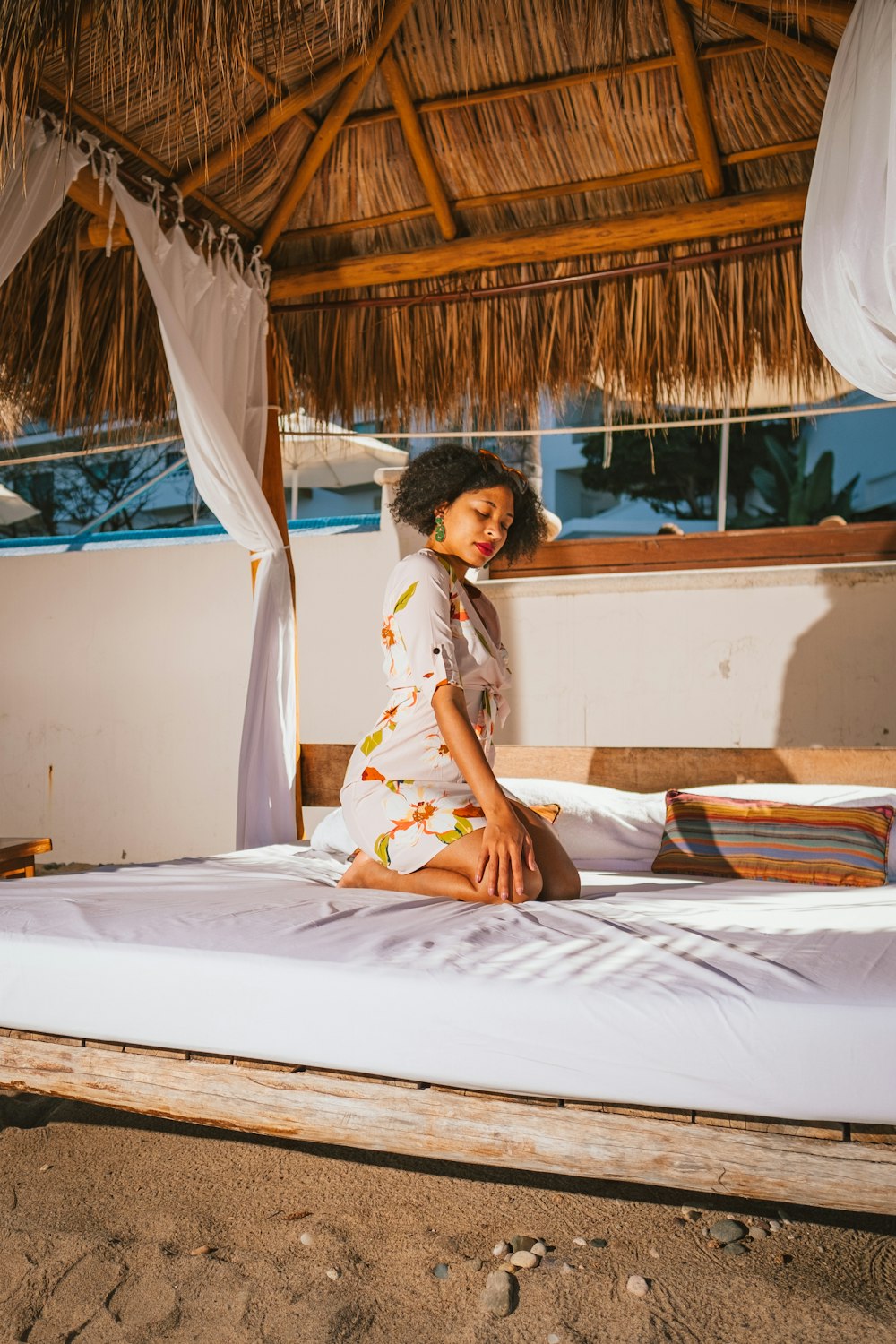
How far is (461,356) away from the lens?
3828 millimetres

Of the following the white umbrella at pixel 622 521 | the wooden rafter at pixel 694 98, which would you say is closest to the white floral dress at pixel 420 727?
the wooden rafter at pixel 694 98

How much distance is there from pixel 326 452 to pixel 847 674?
2.74 metres

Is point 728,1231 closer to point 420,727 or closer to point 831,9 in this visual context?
point 420,727

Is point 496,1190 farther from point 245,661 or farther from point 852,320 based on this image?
point 245,661

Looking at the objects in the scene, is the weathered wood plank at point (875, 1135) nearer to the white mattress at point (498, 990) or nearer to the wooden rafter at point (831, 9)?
the white mattress at point (498, 990)

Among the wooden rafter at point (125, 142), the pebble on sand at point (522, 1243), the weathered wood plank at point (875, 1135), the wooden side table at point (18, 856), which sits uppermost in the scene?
the wooden rafter at point (125, 142)

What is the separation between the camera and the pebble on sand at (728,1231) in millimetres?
1543

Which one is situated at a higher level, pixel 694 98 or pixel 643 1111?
pixel 694 98

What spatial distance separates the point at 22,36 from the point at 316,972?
7.37ft

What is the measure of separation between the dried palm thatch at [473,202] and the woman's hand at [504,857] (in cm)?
201

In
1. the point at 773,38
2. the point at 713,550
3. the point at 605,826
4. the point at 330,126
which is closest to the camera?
the point at 773,38

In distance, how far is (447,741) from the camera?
2133 mm

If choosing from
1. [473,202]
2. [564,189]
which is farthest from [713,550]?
[473,202]

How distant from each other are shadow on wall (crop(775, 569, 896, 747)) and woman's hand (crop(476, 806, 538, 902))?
2.14 m
